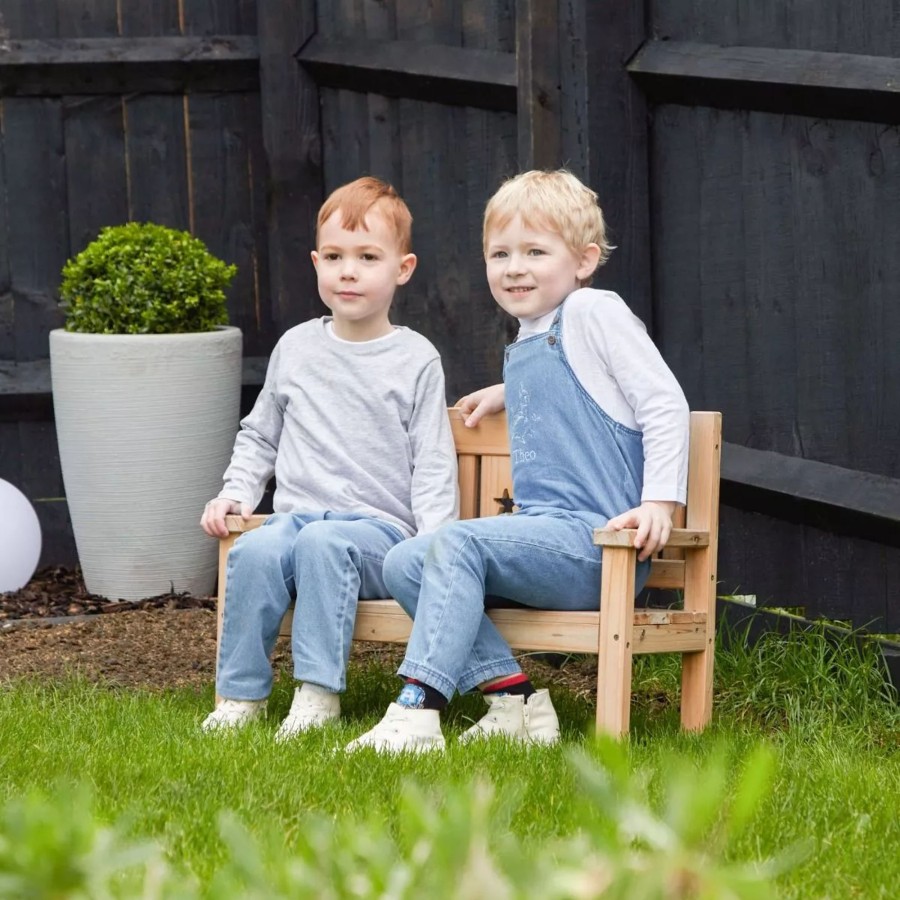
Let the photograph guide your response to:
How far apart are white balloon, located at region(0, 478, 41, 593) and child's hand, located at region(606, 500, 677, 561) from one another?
278 cm

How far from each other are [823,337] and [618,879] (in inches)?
123

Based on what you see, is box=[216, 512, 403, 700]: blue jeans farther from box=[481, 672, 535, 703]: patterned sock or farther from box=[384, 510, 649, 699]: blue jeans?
box=[481, 672, 535, 703]: patterned sock

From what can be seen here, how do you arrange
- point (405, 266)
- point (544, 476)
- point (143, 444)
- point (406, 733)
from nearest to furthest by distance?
point (406, 733)
point (544, 476)
point (405, 266)
point (143, 444)

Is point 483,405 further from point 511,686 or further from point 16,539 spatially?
point 16,539

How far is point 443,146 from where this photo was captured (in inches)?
206

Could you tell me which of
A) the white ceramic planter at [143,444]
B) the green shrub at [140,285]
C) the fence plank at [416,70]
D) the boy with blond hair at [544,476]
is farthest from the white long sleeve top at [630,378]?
the green shrub at [140,285]

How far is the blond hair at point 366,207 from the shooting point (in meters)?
3.67

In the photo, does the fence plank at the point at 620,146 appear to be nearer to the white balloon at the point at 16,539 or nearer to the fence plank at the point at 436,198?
→ the fence plank at the point at 436,198

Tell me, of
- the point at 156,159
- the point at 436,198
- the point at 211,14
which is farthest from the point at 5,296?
the point at 436,198

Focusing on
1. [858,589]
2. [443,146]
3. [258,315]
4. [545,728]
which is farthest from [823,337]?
[258,315]

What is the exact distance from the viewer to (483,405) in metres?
3.79

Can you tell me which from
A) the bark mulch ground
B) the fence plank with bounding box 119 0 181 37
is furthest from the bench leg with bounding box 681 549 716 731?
the fence plank with bounding box 119 0 181 37

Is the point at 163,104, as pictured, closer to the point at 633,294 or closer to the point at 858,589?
the point at 633,294

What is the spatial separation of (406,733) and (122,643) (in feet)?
6.18
